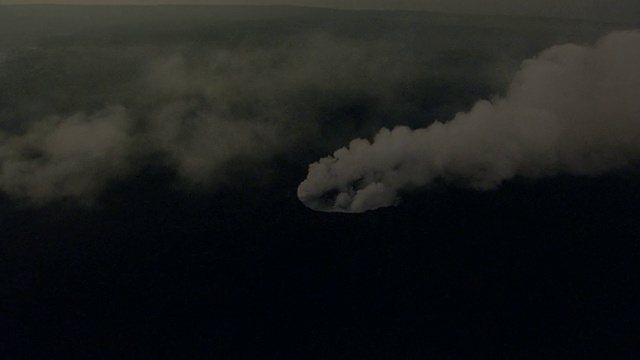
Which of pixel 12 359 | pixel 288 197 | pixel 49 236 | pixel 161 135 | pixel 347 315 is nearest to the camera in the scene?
pixel 12 359

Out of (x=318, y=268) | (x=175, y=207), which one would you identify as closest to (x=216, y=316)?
(x=318, y=268)

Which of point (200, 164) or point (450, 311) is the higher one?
point (200, 164)

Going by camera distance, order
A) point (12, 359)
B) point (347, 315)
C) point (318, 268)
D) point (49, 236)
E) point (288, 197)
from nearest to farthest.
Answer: point (12, 359)
point (347, 315)
point (318, 268)
point (49, 236)
point (288, 197)

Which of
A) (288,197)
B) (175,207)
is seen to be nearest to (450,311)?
(288,197)

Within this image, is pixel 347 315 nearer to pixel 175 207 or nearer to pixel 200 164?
pixel 175 207

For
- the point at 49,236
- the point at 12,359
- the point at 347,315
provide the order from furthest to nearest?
the point at 49,236 → the point at 347,315 → the point at 12,359

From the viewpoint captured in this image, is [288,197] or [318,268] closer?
[318,268]

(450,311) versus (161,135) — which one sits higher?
(161,135)

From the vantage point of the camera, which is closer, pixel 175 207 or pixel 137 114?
pixel 175 207

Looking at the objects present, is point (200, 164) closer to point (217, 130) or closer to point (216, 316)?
point (217, 130)
